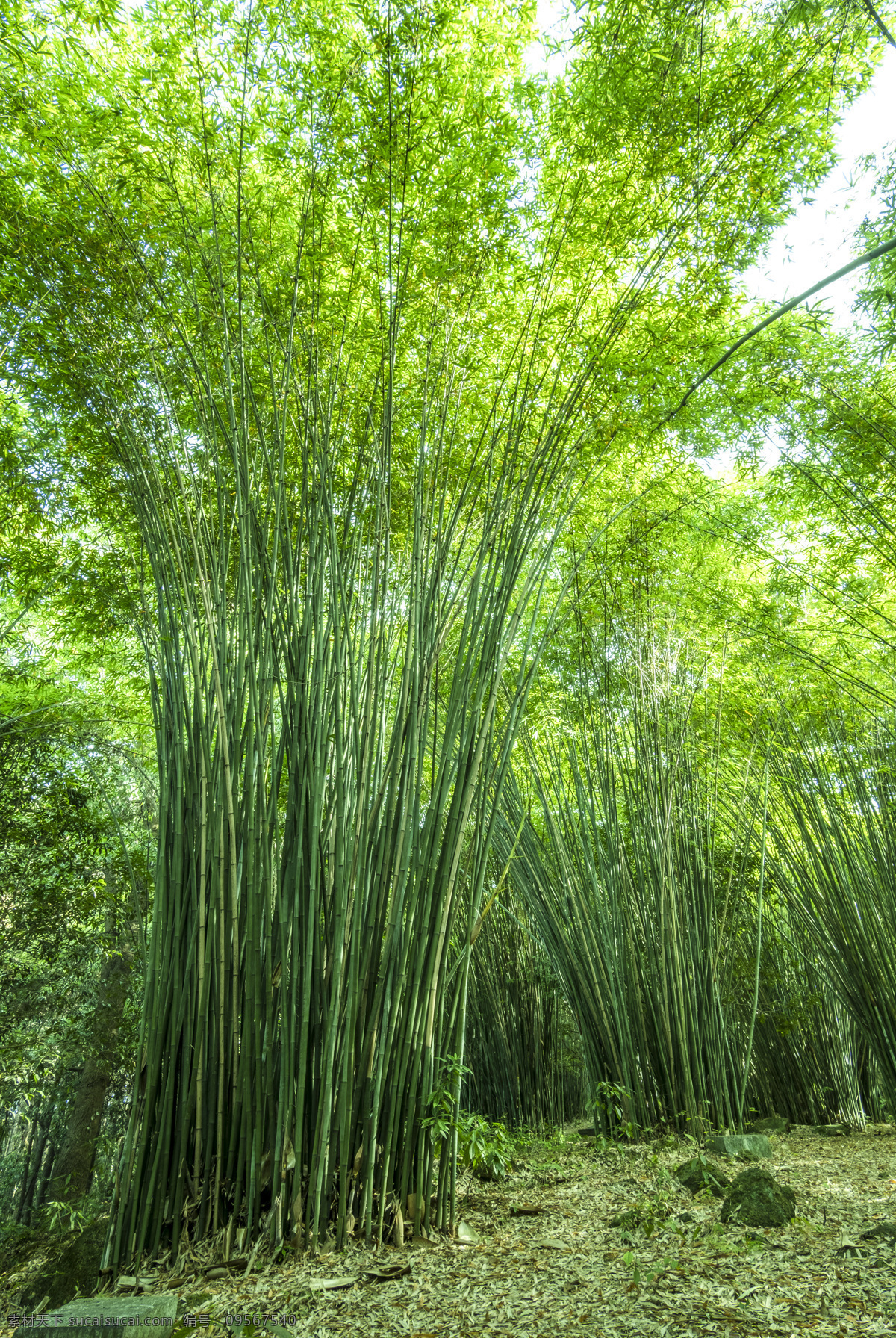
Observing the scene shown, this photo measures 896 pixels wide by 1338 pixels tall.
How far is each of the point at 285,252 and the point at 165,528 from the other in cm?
116

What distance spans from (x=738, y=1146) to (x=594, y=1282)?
1.34 metres

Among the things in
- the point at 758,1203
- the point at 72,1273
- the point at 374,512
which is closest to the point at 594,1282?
the point at 758,1203

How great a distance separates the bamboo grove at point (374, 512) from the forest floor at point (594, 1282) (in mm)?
128

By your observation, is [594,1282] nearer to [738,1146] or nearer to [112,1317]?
[112,1317]

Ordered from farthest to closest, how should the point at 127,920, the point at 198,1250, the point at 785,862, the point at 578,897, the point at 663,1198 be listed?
the point at 127,920 → the point at 785,862 → the point at 578,897 → the point at 663,1198 → the point at 198,1250

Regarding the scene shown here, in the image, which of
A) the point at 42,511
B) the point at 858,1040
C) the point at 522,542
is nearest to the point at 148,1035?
the point at 522,542

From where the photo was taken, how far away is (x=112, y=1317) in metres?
1.16

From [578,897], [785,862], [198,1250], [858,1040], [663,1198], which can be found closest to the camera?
[198,1250]

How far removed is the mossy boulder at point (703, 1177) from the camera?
6.31 feet

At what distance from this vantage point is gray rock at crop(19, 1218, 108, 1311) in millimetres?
2422

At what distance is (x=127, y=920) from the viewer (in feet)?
14.7

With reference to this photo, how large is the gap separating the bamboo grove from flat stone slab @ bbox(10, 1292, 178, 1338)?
11.0 inches

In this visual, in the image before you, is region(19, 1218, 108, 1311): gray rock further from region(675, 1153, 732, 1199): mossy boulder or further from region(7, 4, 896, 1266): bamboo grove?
region(675, 1153, 732, 1199): mossy boulder

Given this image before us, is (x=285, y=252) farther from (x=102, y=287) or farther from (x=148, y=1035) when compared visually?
(x=148, y=1035)
